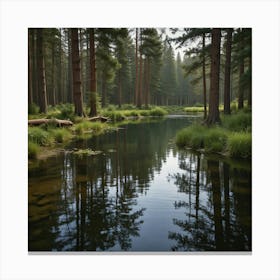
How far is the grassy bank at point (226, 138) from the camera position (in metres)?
8.12

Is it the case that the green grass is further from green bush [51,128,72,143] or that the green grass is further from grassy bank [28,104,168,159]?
green bush [51,128,72,143]

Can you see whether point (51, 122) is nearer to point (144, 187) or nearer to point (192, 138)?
point (192, 138)

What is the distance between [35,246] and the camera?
4.61 meters

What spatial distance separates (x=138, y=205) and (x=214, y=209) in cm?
129

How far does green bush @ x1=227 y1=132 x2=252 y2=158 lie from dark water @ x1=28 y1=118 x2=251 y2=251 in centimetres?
42

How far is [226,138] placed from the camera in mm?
9500

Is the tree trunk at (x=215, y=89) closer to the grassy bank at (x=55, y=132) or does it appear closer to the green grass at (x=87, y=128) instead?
the grassy bank at (x=55, y=132)

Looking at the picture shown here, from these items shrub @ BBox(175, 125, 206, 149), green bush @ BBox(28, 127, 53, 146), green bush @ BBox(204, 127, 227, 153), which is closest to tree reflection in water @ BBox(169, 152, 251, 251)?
green bush @ BBox(204, 127, 227, 153)

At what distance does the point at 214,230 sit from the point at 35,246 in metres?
2.58

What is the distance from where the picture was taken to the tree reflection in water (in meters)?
4.53
